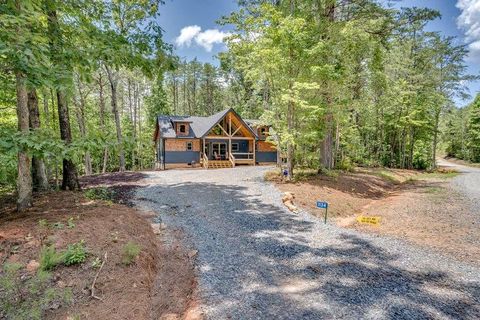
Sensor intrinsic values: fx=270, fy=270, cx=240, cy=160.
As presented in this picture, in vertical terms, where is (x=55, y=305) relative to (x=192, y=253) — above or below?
above

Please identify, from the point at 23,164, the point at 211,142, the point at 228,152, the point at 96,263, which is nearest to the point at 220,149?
the point at 228,152

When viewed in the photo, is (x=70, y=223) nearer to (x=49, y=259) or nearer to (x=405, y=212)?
(x=49, y=259)

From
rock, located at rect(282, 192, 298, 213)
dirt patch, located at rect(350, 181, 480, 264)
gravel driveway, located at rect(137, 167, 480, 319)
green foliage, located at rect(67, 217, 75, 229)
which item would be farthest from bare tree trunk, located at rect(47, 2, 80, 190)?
dirt patch, located at rect(350, 181, 480, 264)

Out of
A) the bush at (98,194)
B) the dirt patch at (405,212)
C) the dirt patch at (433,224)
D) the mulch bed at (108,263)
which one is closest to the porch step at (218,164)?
the dirt patch at (405,212)

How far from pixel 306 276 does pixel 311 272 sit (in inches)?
7.3

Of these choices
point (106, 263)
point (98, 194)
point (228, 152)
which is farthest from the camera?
point (228, 152)

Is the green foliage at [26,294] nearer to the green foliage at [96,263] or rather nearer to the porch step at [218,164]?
the green foliage at [96,263]

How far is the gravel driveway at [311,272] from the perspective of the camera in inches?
140

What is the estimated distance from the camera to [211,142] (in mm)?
24188

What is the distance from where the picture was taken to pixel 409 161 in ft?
91.4

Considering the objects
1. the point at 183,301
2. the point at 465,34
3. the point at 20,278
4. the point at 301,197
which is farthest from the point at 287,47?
the point at 465,34

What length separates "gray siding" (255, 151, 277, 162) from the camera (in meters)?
25.3

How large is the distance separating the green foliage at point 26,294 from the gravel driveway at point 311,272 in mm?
1879

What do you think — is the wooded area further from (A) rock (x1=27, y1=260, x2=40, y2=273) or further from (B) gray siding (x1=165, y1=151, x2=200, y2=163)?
(B) gray siding (x1=165, y1=151, x2=200, y2=163)
